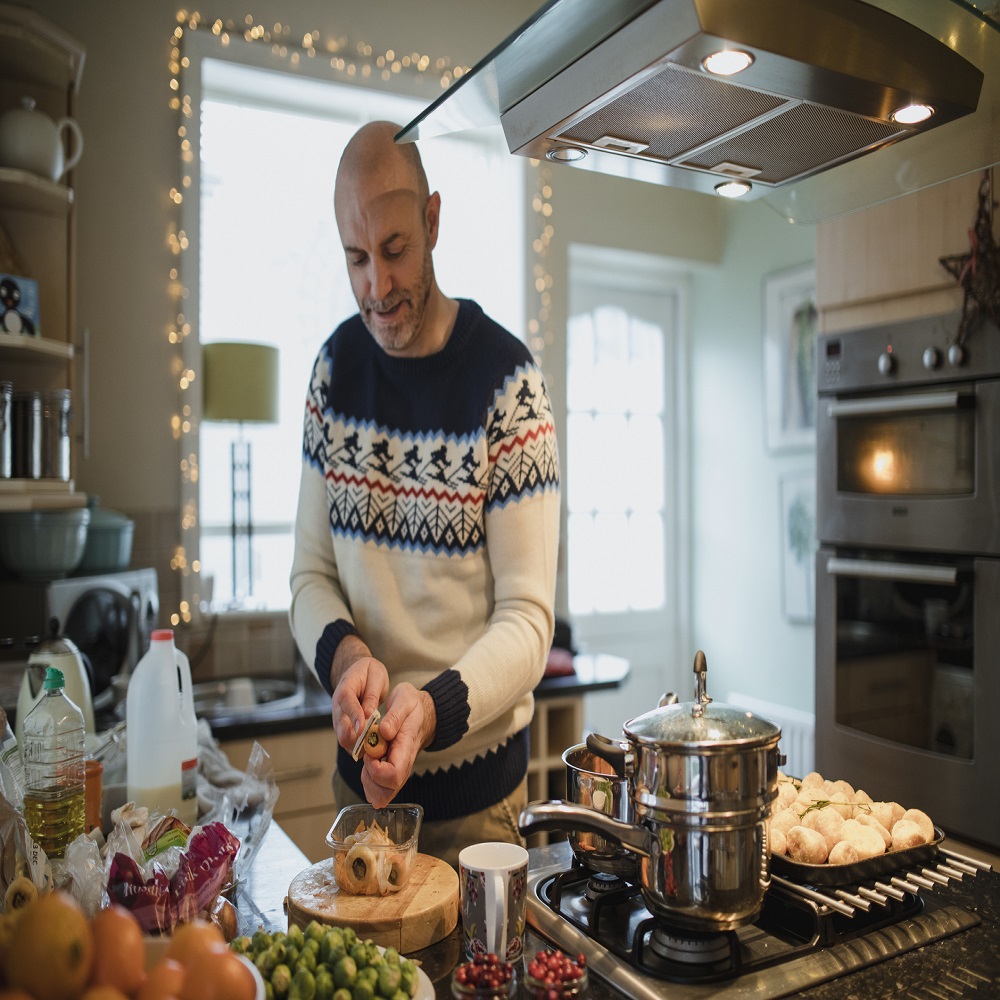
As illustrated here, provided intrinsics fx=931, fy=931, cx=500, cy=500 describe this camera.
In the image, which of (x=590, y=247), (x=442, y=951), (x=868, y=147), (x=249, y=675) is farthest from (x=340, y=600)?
(x=590, y=247)

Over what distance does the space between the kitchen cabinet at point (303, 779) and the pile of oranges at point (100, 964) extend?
1.54 metres

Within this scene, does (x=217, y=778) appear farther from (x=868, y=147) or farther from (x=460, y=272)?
(x=460, y=272)

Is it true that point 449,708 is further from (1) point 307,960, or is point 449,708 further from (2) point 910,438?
(2) point 910,438

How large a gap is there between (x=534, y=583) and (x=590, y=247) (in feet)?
7.95

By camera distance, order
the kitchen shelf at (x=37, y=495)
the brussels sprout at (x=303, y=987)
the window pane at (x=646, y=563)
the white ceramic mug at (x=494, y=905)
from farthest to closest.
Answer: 1. the window pane at (x=646, y=563)
2. the kitchen shelf at (x=37, y=495)
3. the white ceramic mug at (x=494, y=905)
4. the brussels sprout at (x=303, y=987)

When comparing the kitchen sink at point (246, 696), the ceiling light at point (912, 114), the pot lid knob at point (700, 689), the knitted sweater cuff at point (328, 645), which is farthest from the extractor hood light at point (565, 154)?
the kitchen sink at point (246, 696)

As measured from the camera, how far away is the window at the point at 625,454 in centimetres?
375

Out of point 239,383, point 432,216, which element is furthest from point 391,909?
point 239,383

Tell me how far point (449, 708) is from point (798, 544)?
257 cm

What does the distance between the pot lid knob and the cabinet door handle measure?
150cm

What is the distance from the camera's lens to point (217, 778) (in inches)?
59.1

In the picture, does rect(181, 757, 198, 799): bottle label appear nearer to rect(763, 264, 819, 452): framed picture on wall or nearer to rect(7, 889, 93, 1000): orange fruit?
rect(7, 889, 93, 1000): orange fruit

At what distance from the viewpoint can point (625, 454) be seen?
3883 millimetres

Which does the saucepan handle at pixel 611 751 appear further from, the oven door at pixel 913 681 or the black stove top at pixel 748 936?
the oven door at pixel 913 681
